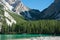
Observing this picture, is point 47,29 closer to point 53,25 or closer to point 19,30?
point 53,25

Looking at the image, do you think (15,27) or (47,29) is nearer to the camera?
(47,29)

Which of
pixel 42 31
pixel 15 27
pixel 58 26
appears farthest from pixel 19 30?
pixel 58 26

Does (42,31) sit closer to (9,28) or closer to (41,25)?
(41,25)

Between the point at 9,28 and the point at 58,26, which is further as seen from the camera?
the point at 9,28

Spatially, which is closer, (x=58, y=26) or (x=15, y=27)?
(x=58, y=26)

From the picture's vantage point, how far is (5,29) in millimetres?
155250

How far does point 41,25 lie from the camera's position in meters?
158

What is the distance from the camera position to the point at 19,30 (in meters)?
153

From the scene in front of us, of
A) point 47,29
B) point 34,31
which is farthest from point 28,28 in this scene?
point 47,29

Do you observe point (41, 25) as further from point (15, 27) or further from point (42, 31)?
point (15, 27)

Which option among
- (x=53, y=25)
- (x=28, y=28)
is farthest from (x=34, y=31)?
(x=53, y=25)

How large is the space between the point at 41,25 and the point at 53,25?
32.9ft

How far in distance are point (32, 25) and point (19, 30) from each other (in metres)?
11.7

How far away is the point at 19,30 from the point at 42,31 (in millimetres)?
17179
